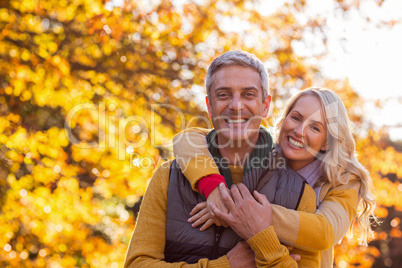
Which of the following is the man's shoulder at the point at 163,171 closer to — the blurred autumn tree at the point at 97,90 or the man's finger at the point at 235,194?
the man's finger at the point at 235,194

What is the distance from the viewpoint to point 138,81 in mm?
5852

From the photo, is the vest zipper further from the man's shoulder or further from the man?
the man's shoulder

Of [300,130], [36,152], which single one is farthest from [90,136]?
[300,130]

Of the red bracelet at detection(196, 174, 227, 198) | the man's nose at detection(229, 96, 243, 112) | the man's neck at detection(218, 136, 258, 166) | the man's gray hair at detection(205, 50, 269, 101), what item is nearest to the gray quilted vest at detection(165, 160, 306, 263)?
the red bracelet at detection(196, 174, 227, 198)

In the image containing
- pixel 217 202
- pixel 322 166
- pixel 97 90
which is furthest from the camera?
pixel 97 90

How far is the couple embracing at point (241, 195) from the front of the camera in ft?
7.18

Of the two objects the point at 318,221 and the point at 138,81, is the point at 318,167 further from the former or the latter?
the point at 138,81

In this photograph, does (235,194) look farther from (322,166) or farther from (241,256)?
(322,166)

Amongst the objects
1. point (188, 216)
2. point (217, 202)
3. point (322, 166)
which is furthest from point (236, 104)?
point (322, 166)

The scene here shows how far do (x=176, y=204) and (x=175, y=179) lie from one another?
0.54 feet

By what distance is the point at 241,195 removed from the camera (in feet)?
7.56

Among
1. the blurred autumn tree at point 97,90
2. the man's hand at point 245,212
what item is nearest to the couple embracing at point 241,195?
the man's hand at point 245,212

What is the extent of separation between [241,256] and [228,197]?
32cm

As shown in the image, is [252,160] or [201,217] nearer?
[201,217]
